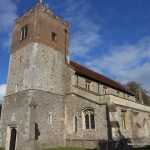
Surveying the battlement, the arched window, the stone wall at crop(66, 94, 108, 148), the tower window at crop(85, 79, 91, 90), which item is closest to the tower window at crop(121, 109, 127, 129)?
the stone wall at crop(66, 94, 108, 148)

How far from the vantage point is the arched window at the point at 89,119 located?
1979cm

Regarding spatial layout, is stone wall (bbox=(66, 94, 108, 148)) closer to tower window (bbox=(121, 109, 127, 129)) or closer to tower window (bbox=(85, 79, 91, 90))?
tower window (bbox=(121, 109, 127, 129))

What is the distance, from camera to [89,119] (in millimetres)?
20062

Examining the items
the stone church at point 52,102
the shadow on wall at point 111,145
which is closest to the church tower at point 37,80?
the stone church at point 52,102

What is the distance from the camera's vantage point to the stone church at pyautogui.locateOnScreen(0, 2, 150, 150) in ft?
60.7

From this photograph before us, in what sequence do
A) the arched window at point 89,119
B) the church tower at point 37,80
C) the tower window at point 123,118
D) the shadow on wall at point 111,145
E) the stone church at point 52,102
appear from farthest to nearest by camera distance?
the tower window at point 123,118 → the arched window at point 89,119 → the church tower at point 37,80 → the stone church at point 52,102 → the shadow on wall at point 111,145

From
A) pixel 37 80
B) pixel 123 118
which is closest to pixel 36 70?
pixel 37 80

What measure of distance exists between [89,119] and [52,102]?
4338mm

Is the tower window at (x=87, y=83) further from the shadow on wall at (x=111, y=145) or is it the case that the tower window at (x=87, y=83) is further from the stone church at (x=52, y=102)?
the shadow on wall at (x=111, y=145)

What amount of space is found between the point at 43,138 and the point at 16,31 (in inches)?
542

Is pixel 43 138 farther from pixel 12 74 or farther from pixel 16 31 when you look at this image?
pixel 16 31

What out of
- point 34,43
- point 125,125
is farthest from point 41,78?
point 125,125

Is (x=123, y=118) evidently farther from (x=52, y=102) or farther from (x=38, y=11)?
(x=38, y=11)

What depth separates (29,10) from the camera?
23.4 m
